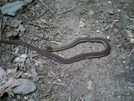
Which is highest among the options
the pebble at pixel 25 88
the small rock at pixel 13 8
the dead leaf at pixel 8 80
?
the small rock at pixel 13 8

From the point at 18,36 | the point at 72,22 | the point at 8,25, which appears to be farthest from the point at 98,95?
the point at 8,25

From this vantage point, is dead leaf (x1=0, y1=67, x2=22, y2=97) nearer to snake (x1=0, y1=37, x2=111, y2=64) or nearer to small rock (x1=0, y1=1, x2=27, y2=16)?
snake (x1=0, y1=37, x2=111, y2=64)

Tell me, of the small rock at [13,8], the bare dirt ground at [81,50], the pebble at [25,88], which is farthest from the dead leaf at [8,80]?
the small rock at [13,8]

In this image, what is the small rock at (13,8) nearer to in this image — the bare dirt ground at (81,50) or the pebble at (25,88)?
the bare dirt ground at (81,50)

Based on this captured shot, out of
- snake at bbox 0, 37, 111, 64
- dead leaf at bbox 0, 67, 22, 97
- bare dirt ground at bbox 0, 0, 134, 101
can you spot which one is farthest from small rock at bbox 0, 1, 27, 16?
dead leaf at bbox 0, 67, 22, 97

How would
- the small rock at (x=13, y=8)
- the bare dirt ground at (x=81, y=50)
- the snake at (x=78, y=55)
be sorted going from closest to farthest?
the bare dirt ground at (x=81, y=50) → the snake at (x=78, y=55) → the small rock at (x=13, y=8)

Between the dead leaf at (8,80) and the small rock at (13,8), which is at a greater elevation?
the small rock at (13,8)

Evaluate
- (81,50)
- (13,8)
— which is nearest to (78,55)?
(81,50)

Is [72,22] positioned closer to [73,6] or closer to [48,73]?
[73,6]
